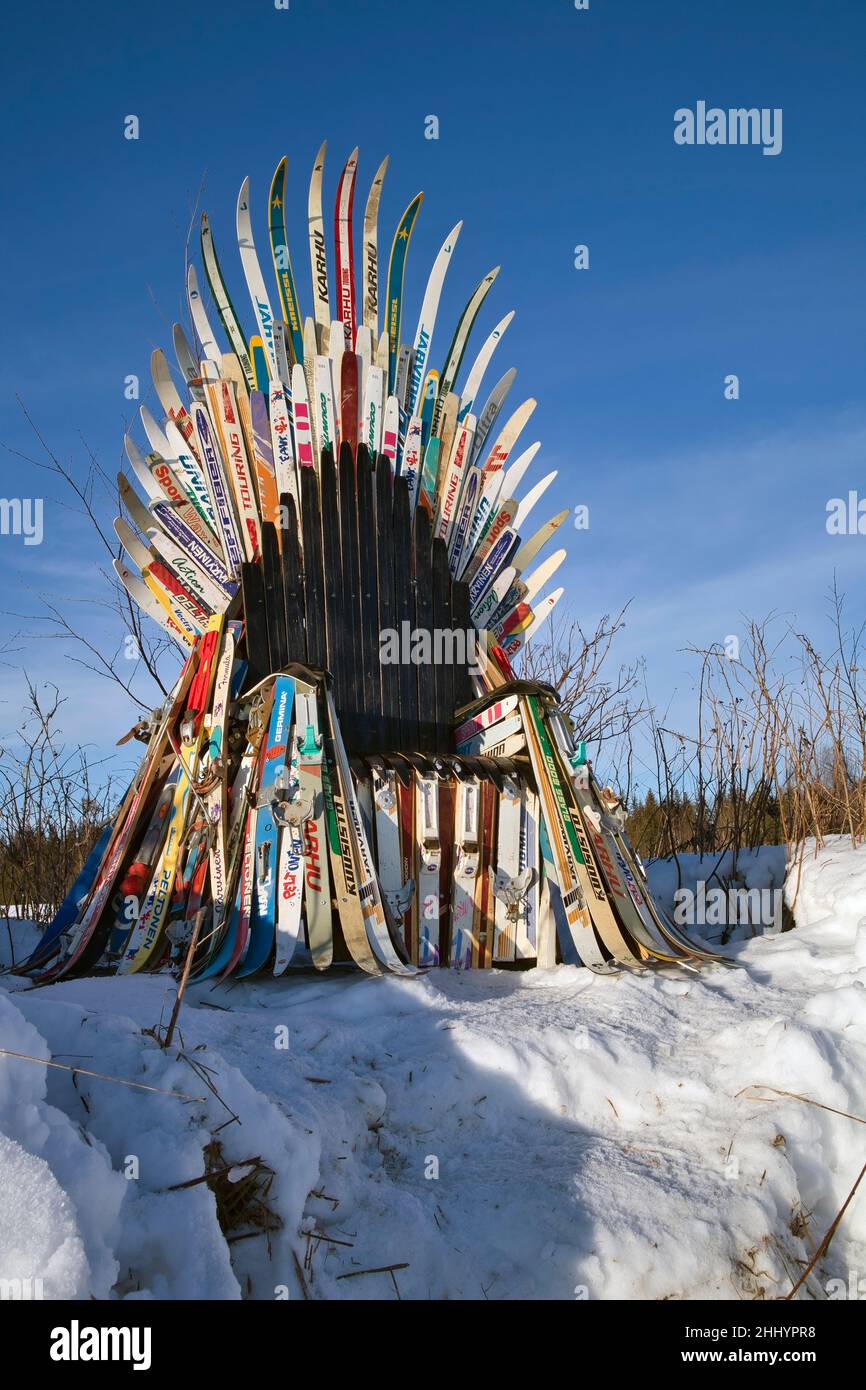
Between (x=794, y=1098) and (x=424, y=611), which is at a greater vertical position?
(x=424, y=611)

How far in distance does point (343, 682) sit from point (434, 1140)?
235 centimetres

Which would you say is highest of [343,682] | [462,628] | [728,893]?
A: [462,628]

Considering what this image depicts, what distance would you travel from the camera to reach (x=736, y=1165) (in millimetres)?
2488

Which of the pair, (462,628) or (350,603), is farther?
(462,628)

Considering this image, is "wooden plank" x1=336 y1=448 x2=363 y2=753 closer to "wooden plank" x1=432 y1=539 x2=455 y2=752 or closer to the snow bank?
"wooden plank" x1=432 y1=539 x2=455 y2=752

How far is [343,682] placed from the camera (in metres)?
4.62

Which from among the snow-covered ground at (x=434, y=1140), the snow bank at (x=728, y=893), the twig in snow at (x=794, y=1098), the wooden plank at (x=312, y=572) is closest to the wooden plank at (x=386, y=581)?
the wooden plank at (x=312, y=572)

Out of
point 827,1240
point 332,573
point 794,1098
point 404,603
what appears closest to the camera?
point 827,1240

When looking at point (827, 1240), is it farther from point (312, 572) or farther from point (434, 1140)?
point (312, 572)

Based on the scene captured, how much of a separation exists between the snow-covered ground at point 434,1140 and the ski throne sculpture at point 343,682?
520mm

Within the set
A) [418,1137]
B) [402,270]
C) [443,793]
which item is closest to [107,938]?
[443,793]

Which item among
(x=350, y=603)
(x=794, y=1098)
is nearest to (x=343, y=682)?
(x=350, y=603)

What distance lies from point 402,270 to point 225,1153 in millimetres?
4435
